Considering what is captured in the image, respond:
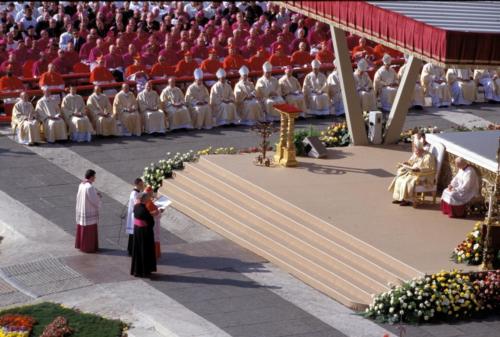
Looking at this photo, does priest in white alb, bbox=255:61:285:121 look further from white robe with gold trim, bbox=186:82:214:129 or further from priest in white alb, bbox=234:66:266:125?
white robe with gold trim, bbox=186:82:214:129

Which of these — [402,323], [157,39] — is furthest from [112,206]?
[157,39]

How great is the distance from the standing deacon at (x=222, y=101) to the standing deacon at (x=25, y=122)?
4.23 meters

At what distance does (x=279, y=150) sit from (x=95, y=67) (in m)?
7.33

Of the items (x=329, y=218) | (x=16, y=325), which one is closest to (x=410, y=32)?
(x=329, y=218)

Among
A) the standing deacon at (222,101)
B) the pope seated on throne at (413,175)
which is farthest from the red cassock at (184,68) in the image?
the pope seated on throne at (413,175)

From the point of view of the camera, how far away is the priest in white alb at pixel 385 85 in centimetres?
3231

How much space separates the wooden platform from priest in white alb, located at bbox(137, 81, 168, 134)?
408 cm

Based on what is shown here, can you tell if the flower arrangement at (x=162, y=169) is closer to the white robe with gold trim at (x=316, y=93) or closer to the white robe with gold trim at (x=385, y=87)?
the white robe with gold trim at (x=316, y=93)

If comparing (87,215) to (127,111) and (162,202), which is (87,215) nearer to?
(162,202)

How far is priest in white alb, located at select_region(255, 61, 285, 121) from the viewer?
3134 cm

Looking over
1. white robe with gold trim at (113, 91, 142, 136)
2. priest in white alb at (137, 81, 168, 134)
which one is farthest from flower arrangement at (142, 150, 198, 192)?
priest in white alb at (137, 81, 168, 134)

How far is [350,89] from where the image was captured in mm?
27188

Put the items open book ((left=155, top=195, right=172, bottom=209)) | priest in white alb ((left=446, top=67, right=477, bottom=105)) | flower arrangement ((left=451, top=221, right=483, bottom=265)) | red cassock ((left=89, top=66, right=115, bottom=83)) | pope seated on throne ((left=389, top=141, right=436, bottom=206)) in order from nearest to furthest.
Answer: flower arrangement ((left=451, top=221, right=483, bottom=265)), open book ((left=155, top=195, right=172, bottom=209)), pope seated on throne ((left=389, top=141, right=436, bottom=206)), red cassock ((left=89, top=66, right=115, bottom=83)), priest in white alb ((left=446, top=67, right=477, bottom=105))

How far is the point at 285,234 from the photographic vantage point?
22.8 m
